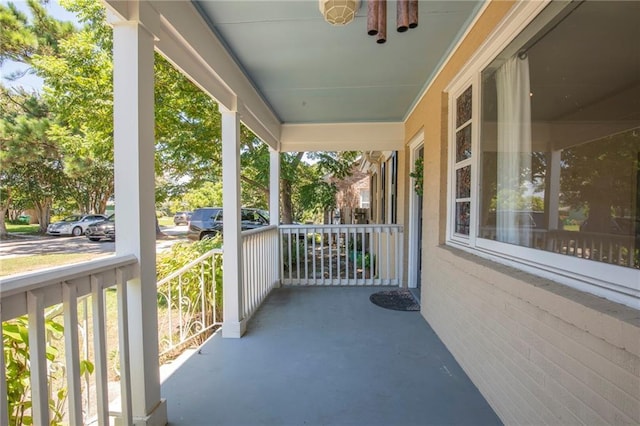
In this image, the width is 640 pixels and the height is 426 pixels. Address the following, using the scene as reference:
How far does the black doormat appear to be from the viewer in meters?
3.73

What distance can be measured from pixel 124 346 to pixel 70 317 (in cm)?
34

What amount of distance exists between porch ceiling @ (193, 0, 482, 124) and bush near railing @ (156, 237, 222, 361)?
6.80 ft

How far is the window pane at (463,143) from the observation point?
2533mm

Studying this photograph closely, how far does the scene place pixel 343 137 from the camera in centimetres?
485

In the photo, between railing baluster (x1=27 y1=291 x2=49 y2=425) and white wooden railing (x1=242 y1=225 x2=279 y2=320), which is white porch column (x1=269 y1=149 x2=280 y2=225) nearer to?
white wooden railing (x1=242 y1=225 x2=279 y2=320)

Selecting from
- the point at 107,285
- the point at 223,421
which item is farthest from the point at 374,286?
the point at 107,285

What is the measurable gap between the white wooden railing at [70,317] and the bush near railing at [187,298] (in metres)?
1.25

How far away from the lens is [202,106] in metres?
5.97

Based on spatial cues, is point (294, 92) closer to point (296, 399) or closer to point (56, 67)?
point (296, 399)

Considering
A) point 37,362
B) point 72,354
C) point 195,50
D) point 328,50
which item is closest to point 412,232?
point 328,50

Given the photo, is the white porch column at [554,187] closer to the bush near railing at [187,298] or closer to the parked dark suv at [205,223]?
the bush near railing at [187,298]

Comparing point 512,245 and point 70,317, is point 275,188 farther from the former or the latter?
point 70,317

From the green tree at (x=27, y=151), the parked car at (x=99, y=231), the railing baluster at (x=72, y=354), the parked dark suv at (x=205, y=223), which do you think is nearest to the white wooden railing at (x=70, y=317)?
the railing baluster at (x=72, y=354)

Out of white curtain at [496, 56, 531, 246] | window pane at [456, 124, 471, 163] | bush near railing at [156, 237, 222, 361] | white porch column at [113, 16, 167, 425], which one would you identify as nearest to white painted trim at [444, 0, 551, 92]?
white curtain at [496, 56, 531, 246]
